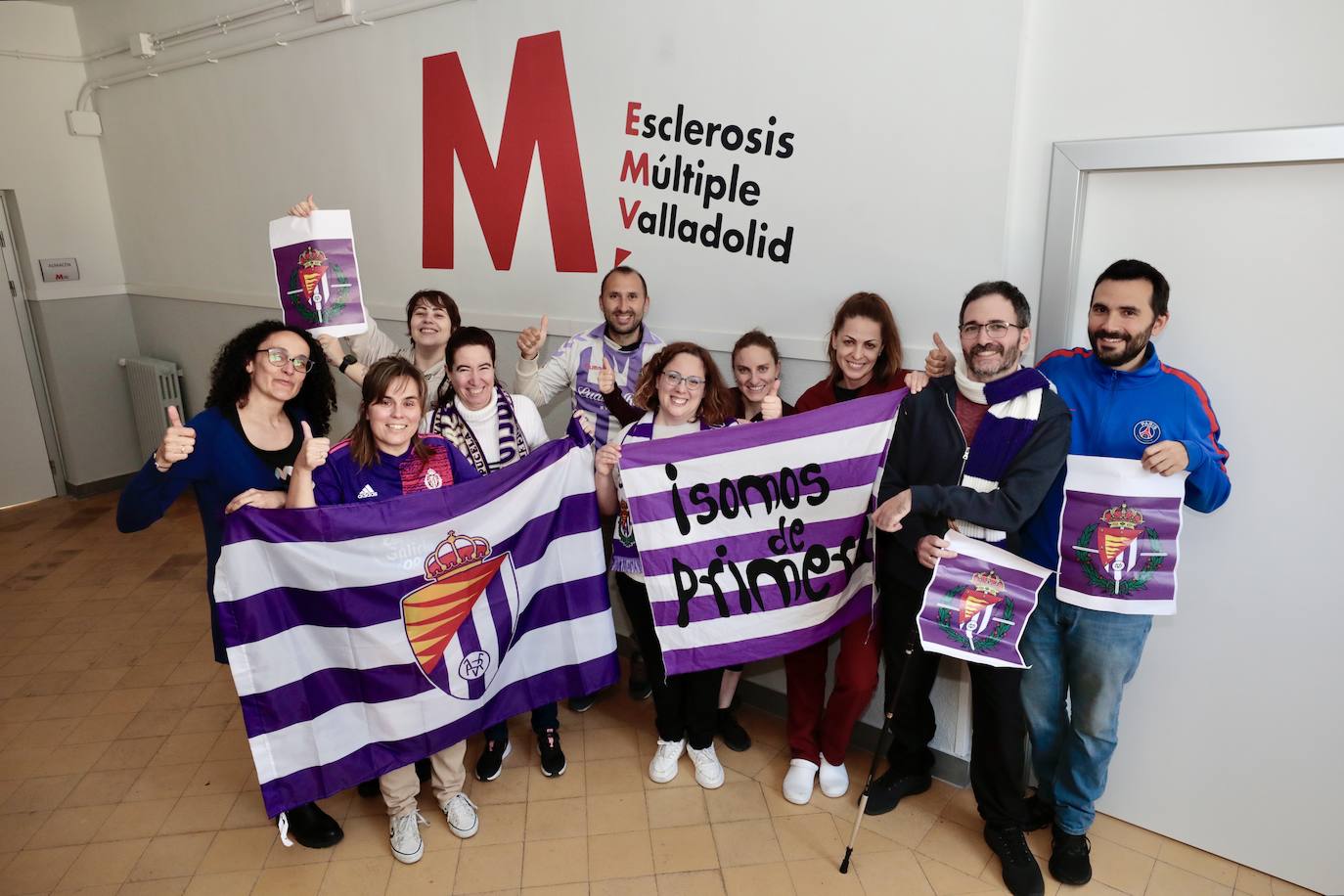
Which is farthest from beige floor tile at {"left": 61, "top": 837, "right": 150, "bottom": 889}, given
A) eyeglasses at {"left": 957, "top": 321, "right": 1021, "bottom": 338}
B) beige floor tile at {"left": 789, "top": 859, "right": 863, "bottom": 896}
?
eyeglasses at {"left": 957, "top": 321, "right": 1021, "bottom": 338}

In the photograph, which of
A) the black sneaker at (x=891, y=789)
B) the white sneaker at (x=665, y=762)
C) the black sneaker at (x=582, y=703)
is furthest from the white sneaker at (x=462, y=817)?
the black sneaker at (x=891, y=789)

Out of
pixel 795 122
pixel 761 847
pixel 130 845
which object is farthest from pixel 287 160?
pixel 761 847

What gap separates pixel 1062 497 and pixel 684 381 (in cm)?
120

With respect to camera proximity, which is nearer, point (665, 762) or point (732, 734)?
point (665, 762)

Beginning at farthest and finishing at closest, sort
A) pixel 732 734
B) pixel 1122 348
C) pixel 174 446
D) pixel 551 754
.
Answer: pixel 732 734 → pixel 551 754 → pixel 174 446 → pixel 1122 348

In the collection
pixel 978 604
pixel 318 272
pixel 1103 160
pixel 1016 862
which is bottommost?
pixel 1016 862

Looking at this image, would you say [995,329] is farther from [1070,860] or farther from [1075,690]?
[1070,860]

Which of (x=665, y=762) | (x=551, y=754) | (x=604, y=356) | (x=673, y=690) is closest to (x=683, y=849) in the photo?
→ (x=665, y=762)

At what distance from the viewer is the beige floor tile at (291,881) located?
2648 mm

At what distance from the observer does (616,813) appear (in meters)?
2.95

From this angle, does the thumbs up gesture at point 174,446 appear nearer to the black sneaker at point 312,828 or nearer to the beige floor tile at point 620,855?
the black sneaker at point 312,828

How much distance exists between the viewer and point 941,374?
2633 mm

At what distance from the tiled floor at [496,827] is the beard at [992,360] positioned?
153cm

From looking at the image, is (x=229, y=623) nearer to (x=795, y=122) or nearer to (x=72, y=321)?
(x=795, y=122)
